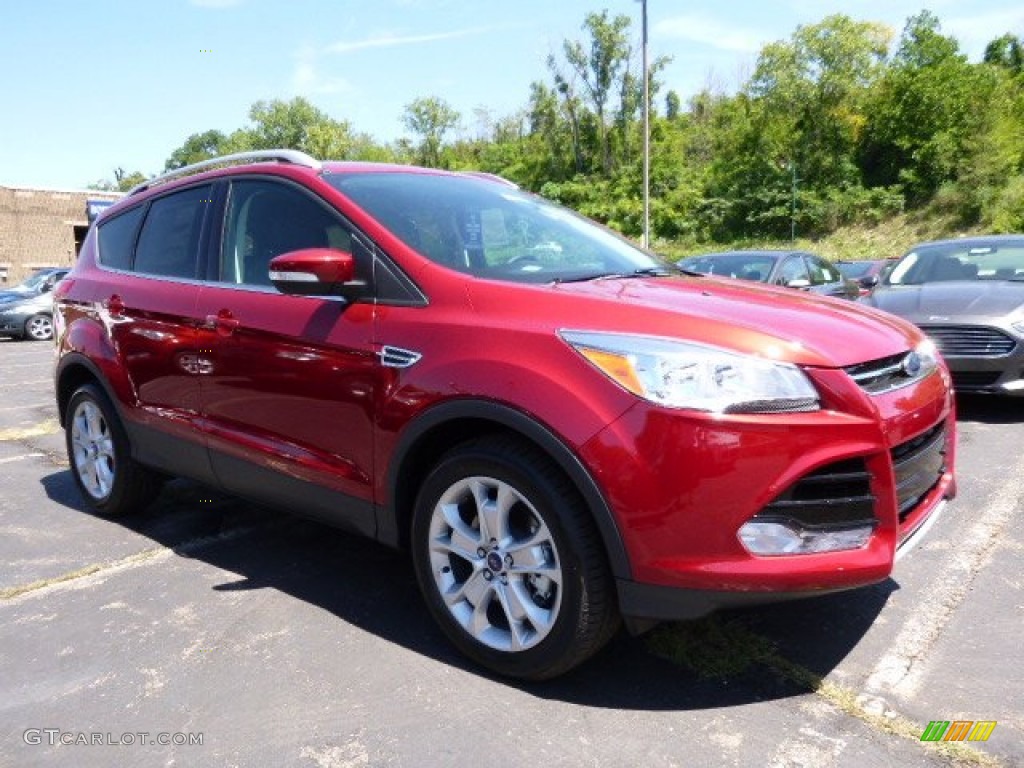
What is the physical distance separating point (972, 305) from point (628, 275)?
14.9ft

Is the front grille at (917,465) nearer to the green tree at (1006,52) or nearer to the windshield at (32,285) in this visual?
the windshield at (32,285)

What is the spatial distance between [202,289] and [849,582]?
9.31ft

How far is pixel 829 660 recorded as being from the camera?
8.95 ft

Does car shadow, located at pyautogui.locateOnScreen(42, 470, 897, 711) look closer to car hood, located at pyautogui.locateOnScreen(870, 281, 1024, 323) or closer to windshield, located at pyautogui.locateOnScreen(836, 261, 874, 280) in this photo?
car hood, located at pyautogui.locateOnScreen(870, 281, 1024, 323)

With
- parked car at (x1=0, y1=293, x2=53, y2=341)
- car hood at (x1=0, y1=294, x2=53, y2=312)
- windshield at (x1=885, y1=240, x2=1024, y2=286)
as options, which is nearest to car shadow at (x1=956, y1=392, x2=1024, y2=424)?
windshield at (x1=885, y1=240, x2=1024, y2=286)

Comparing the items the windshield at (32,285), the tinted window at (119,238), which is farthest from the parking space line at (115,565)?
the windshield at (32,285)

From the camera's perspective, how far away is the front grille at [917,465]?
8.05 feet

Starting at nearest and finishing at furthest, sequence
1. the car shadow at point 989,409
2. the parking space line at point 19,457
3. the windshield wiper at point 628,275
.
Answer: the windshield wiper at point 628,275 < the parking space line at point 19,457 < the car shadow at point 989,409

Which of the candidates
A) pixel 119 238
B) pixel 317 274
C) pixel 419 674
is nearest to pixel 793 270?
pixel 119 238

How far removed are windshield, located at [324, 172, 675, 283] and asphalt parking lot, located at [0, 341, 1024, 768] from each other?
1358 millimetres

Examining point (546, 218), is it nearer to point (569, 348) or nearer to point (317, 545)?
point (569, 348)

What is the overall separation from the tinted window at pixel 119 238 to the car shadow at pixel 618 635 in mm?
1423

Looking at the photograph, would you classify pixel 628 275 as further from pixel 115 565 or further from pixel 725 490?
pixel 115 565

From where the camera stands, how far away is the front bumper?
2.21 metres
